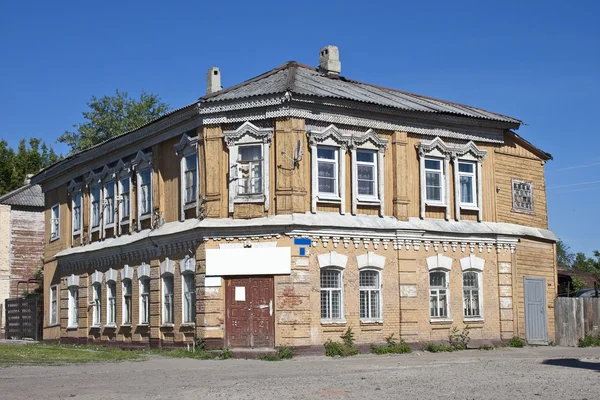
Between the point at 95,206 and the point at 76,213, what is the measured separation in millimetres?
2226

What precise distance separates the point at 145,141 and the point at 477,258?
12.3m

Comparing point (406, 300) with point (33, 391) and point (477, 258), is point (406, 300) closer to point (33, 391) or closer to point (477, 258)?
point (477, 258)

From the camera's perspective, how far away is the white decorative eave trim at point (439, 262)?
27.2 m

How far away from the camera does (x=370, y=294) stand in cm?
2620

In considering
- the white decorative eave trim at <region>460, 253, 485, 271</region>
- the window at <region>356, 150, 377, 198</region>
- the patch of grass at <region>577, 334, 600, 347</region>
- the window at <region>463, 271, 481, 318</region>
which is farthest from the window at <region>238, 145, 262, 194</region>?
the patch of grass at <region>577, 334, 600, 347</region>

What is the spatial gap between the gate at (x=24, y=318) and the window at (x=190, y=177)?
15896 mm

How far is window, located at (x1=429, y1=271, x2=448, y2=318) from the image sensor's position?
27.4 metres

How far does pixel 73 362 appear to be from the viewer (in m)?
22.4

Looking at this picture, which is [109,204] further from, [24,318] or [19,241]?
[19,241]

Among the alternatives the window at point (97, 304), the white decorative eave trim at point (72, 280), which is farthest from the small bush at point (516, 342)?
the white decorative eave trim at point (72, 280)

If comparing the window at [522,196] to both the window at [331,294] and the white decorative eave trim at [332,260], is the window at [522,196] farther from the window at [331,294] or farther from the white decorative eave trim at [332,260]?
the window at [331,294]

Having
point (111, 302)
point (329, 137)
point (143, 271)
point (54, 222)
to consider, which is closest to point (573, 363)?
point (329, 137)

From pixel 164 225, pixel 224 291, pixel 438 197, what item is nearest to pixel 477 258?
pixel 438 197

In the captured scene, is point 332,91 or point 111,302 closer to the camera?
point 332,91
